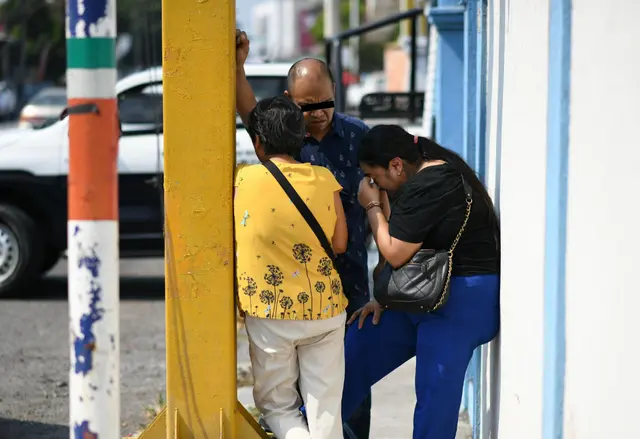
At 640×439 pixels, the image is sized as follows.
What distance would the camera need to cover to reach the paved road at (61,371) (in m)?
5.82

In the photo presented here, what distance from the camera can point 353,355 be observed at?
4383mm

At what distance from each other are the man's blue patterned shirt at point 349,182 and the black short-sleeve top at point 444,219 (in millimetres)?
585

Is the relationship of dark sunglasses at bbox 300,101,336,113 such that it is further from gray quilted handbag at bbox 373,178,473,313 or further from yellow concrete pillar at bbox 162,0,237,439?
gray quilted handbag at bbox 373,178,473,313

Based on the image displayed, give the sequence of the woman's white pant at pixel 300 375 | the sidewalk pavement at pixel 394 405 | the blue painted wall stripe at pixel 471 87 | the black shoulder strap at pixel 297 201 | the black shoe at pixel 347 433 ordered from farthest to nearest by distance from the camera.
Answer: the blue painted wall stripe at pixel 471 87, the sidewalk pavement at pixel 394 405, the black shoe at pixel 347 433, the woman's white pant at pixel 300 375, the black shoulder strap at pixel 297 201

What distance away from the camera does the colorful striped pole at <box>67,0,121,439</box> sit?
3.03 meters

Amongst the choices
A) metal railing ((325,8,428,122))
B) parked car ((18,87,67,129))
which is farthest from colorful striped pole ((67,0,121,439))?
parked car ((18,87,67,129))

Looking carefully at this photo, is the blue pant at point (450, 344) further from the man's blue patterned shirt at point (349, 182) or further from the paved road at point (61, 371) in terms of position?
the paved road at point (61, 371)

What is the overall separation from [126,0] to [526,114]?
133 feet

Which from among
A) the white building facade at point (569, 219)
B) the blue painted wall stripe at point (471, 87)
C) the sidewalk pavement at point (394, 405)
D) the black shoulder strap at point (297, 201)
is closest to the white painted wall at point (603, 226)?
the white building facade at point (569, 219)

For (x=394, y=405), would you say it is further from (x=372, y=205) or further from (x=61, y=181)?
(x=61, y=181)

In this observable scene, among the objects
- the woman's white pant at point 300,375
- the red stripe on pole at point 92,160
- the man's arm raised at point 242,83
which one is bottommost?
the woman's white pant at point 300,375

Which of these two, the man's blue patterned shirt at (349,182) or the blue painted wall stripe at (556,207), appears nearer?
the blue painted wall stripe at (556,207)

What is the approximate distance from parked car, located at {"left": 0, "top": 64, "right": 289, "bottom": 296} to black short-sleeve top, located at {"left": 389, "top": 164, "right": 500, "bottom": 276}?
5529mm

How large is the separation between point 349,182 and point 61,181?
5475mm
